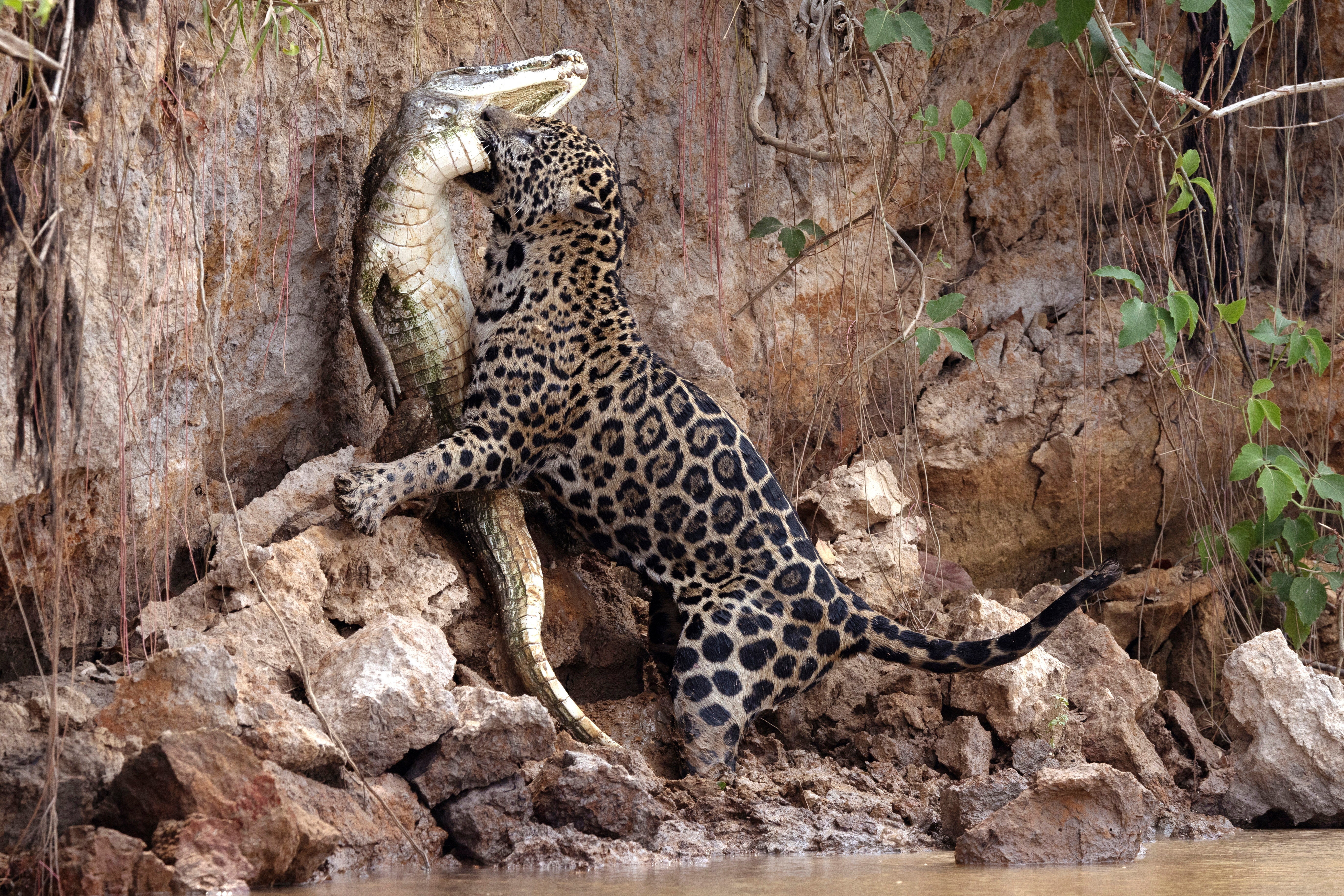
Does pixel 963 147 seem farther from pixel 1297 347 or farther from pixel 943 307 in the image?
pixel 1297 347

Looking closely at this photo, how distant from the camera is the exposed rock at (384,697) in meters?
3.89

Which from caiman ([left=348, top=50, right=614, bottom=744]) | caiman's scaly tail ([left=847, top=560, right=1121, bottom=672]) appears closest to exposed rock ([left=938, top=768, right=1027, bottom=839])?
caiman's scaly tail ([left=847, top=560, right=1121, bottom=672])

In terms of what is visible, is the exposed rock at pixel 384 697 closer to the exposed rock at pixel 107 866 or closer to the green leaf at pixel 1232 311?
the exposed rock at pixel 107 866

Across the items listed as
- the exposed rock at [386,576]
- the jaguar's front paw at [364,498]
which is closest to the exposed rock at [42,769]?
the exposed rock at [386,576]

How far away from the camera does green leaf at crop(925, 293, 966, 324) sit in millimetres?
5586

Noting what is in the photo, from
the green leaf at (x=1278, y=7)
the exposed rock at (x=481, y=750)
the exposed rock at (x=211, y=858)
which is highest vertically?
the green leaf at (x=1278, y=7)

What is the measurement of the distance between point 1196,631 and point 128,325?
5.07m

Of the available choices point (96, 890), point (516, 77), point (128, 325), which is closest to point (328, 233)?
point (516, 77)

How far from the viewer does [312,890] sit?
3.23 m

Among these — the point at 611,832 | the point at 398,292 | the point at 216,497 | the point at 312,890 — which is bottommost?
the point at 611,832

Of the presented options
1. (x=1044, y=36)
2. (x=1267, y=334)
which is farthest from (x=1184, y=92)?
(x=1267, y=334)

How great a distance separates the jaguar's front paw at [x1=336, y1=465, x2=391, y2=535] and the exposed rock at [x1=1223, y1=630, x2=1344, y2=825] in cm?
337

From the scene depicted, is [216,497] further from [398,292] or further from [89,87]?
[89,87]

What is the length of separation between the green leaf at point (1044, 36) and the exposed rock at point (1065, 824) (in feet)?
10.5
